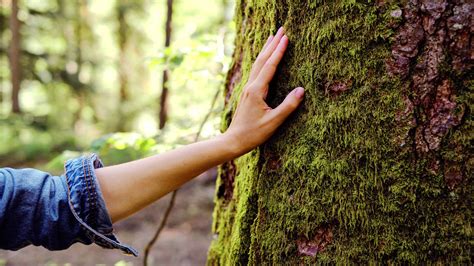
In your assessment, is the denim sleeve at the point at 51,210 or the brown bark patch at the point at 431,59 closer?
the brown bark patch at the point at 431,59

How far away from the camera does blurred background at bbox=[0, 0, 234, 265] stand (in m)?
3.65

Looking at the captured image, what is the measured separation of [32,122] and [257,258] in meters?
13.4

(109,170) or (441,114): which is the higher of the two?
(441,114)

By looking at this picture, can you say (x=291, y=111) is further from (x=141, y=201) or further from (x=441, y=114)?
(x=141, y=201)

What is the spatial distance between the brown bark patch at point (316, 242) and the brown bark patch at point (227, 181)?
2.31 ft

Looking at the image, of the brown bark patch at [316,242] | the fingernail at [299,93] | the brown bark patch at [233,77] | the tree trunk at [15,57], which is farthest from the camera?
the tree trunk at [15,57]

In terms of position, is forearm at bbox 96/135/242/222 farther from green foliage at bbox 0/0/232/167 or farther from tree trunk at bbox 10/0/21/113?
tree trunk at bbox 10/0/21/113

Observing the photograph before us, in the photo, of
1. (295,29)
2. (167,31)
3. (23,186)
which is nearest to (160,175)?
(23,186)

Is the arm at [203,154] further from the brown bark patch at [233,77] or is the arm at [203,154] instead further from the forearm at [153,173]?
the brown bark patch at [233,77]

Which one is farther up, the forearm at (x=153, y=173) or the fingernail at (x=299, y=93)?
the fingernail at (x=299, y=93)

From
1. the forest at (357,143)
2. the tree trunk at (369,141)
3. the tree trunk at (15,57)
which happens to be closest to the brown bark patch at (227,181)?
the forest at (357,143)

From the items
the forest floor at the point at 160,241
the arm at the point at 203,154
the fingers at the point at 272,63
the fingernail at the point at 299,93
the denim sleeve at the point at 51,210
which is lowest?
the forest floor at the point at 160,241

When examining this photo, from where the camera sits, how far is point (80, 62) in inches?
583

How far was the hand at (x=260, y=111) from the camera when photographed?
1.53m
